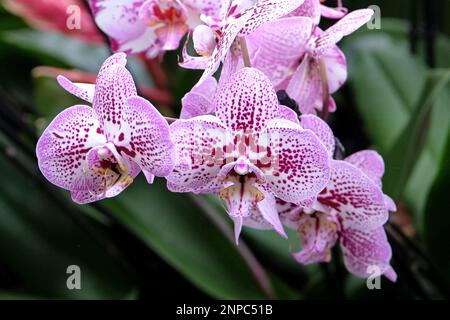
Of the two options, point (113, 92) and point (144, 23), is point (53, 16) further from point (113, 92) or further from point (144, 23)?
point (113, 92)

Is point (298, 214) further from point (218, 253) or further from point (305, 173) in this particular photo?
point (218, 253)

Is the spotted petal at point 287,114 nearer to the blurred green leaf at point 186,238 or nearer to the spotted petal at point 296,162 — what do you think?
the spotted petal at point 296,162

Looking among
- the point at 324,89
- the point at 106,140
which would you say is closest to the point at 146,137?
the point at 106,140

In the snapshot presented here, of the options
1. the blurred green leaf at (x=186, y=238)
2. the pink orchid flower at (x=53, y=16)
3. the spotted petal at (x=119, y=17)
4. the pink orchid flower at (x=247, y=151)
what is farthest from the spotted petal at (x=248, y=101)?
the pink orchid flower at (x=53, y=16)

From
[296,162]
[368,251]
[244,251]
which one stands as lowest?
[244,251]

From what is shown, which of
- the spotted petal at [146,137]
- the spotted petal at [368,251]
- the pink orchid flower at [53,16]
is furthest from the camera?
the pink orchid flower at [53,16]

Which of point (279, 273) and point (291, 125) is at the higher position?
point (291, 125)

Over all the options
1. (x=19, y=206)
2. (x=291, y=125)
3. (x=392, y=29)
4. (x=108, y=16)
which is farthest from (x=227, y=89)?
(x=392, y=29)
